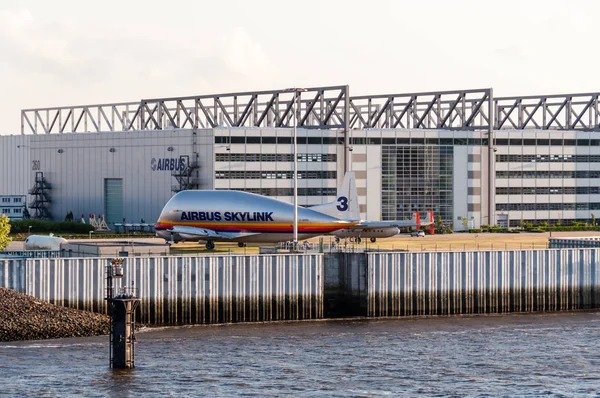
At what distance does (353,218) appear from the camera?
120 m

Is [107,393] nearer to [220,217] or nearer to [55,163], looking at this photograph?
[220,217]

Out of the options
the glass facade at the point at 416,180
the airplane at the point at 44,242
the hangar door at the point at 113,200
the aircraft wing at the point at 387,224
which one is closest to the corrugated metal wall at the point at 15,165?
the hangar door at the point at 113,200

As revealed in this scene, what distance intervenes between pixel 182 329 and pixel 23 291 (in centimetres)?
1063

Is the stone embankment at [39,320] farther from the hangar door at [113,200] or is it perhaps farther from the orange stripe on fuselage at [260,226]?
the hangar door at [113,200]

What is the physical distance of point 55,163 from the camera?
177500 millimetres

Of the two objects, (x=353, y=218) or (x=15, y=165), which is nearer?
(x=353, y=218)

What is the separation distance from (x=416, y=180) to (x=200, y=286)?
274 ft

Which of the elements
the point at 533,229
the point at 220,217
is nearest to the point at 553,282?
the point at 220,217

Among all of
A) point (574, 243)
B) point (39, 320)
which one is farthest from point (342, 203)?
point (39, 320)

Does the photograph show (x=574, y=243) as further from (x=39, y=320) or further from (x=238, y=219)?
(x=39, y=320)

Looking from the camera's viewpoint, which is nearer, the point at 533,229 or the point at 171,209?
the point at 171,209

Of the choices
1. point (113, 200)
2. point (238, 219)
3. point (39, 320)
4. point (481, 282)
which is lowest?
point (39, 320)

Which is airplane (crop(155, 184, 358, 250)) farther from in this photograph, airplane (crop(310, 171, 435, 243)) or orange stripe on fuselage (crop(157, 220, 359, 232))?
airplane (crop(310, 171, 435, 243))

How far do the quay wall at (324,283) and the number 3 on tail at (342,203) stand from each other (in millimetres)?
29587
